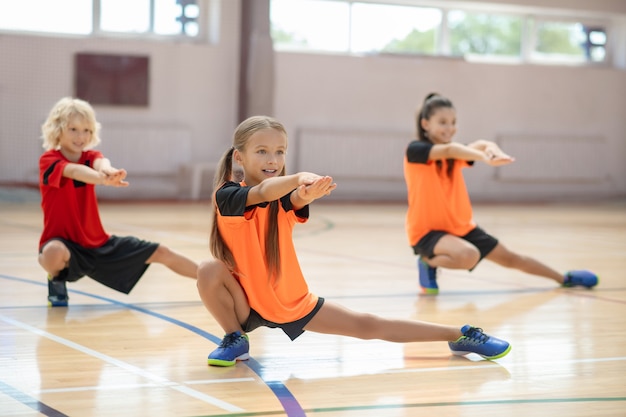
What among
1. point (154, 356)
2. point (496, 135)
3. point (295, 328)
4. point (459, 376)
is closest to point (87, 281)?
point (154, 356)

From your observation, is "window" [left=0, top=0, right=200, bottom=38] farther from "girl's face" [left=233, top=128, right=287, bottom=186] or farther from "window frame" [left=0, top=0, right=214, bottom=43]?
"girl's face" [left=233, top=128, right=287, bottom=186]

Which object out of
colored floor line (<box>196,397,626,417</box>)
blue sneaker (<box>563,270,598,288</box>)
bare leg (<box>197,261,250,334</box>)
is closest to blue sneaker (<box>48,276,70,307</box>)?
bare leg (<box>197,261,250,334</box>)

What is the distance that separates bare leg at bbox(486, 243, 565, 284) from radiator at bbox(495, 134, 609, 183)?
6530 mm

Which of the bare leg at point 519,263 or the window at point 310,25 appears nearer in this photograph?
the bare leg at point 519,263

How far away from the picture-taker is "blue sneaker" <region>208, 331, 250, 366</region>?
276 centimetres

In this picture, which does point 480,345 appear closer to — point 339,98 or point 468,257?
point 468,257

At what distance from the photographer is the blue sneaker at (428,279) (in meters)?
4.31

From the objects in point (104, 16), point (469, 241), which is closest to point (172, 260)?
point (469, 241)

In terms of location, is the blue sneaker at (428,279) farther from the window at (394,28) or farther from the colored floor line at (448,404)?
the window at (394,28)

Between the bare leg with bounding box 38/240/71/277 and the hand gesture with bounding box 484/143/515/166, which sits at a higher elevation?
the hand gesture with bounding box 484/143/515/166

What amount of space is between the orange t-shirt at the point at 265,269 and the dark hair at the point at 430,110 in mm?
1740

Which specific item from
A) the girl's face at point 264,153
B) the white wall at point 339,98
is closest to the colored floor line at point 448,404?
the girl's face at point 264,153

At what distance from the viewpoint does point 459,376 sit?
8.90ft

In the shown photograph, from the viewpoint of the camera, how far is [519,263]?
4434 mm
